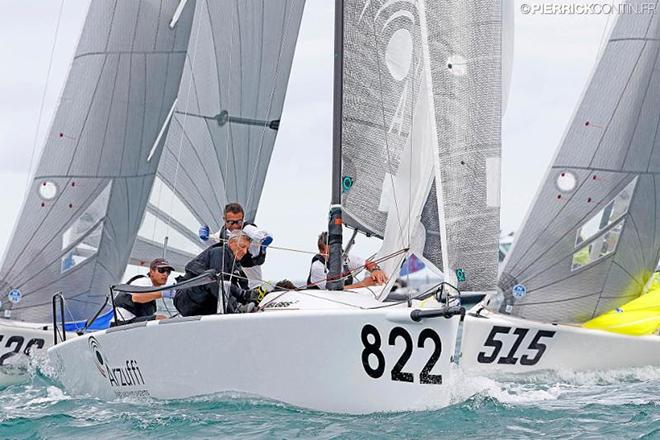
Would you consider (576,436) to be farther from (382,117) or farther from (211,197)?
(211,197)

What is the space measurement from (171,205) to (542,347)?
386cm

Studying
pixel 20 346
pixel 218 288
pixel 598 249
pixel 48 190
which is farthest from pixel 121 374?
pixel 598 249

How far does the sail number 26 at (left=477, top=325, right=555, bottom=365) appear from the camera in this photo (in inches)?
418

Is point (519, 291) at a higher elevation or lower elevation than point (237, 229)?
lower

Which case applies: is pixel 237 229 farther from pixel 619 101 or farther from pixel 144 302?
pixel 619 101

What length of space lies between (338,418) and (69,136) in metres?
5.89

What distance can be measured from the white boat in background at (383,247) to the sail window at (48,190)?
9.48 feet

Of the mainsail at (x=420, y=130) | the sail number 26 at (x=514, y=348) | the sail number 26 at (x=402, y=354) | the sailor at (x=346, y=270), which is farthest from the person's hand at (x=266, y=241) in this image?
the sail number 26 at (x=514, y=348)

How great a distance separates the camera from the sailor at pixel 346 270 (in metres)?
9.20

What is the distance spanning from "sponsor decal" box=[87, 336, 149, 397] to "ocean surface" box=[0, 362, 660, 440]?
8 cm

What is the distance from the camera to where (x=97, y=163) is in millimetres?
12703

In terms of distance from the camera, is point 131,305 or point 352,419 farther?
point 131,305

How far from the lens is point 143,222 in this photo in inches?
506

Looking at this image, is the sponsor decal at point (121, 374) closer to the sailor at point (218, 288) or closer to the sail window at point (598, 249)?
the sailor at point (218, 288)
